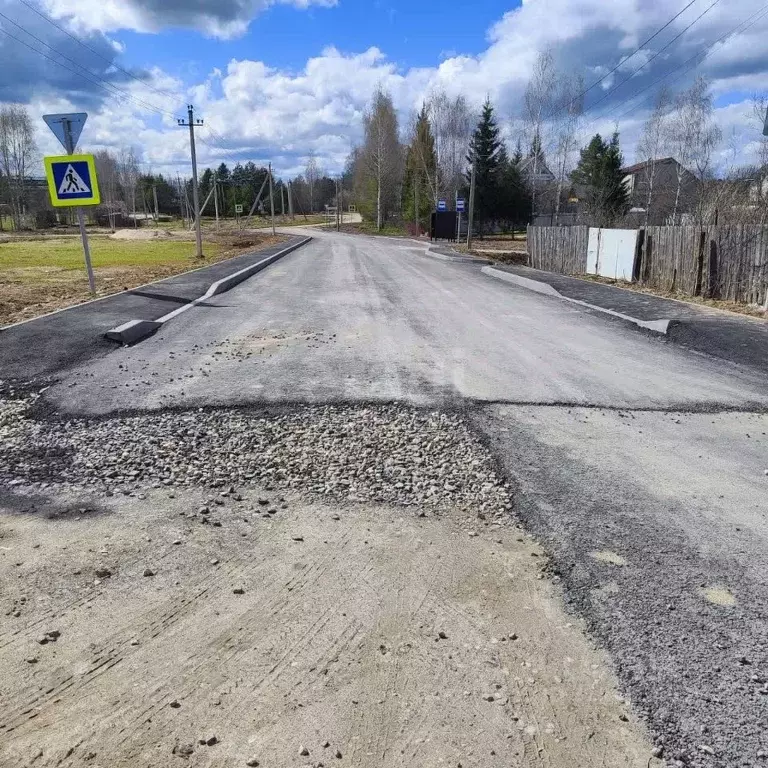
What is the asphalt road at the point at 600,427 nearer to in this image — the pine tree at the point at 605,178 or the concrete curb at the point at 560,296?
the concrete curb at the point at 560,296

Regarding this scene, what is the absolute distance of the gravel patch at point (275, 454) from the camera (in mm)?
4141

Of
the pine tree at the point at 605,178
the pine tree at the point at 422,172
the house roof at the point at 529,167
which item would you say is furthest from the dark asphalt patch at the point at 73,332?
the pine tree at the point at 422,172

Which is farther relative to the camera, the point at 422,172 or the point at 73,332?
the point at 422,172

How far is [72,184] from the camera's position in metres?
11.1

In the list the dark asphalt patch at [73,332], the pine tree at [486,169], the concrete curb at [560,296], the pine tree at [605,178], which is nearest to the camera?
the dark asphalt patch at [73,332]

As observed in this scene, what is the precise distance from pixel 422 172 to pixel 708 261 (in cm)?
5489

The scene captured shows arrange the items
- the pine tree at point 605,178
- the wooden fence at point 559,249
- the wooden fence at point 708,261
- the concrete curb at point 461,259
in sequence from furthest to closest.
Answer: the pine tree at point 605,178
the concrete curb at point 461,259
the wooden fence at point 559,249
the wooden fence at point 708,261

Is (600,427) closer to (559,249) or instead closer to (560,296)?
(560,296)

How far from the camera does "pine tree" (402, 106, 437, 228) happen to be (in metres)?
63.2

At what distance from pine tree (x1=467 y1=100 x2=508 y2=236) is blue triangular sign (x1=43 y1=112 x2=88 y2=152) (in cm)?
4505

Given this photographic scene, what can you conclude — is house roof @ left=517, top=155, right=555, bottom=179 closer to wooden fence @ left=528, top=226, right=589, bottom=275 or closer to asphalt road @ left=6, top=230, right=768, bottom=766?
wooden fence @ left=528, top=226, right=589, bottom=275

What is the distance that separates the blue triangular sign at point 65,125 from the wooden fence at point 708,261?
13.2 metres

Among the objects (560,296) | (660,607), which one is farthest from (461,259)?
(660,607)

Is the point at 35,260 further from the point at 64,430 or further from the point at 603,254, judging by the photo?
the point at 64,430
